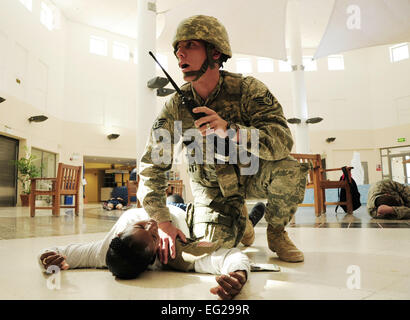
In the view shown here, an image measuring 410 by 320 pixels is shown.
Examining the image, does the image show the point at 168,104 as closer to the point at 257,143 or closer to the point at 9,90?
the point at 257,143

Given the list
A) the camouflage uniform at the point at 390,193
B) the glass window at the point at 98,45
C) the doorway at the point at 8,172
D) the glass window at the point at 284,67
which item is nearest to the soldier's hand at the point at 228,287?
the camouflage uniform at the point at 390,193

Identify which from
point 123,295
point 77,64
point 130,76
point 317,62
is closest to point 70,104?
point 77,64

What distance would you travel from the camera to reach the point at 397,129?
1274 cm

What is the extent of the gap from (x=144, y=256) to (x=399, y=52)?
1541 centimetres

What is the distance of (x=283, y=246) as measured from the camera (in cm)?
149

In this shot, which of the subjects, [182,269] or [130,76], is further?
[130,76]

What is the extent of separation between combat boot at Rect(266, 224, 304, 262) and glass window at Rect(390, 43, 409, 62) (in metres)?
14.5

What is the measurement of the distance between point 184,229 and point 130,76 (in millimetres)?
12506

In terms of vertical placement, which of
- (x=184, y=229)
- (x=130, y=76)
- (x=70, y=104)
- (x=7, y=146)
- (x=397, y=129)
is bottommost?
(x=184, y=229)

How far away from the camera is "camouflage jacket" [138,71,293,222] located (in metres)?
1.34

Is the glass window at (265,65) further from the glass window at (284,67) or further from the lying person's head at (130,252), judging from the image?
the lying person's head at (130,252)

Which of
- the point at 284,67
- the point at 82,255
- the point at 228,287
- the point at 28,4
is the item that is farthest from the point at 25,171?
the point at 284,67

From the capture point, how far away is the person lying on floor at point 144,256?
990 millimetres

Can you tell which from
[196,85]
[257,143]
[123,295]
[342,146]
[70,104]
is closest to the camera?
[123,295]
